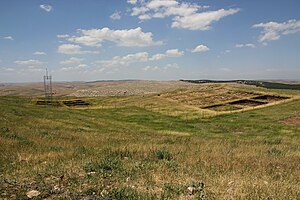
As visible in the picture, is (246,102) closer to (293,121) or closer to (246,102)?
(246,102)

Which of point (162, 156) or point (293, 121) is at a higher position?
point (162, 156)

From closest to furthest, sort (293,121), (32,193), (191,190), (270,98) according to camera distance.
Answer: (32,193) < (191,190) < (293,121) < (270,98)

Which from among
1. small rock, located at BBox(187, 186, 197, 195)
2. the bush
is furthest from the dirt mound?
small rock, located at BBox(187, 186, 197, 195)

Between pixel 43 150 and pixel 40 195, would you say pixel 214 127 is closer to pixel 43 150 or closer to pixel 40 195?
pixel 43 150

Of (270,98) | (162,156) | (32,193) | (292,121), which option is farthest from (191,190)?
(270,98)

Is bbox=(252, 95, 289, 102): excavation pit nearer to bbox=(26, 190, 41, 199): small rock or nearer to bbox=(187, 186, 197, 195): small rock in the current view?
bbox=(187, 186, 197, 195): small rock

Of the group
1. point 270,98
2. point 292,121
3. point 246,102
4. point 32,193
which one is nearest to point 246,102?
point 246,102

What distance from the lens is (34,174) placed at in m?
7.86

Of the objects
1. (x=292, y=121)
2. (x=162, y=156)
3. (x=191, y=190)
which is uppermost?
(x=191, y=190)

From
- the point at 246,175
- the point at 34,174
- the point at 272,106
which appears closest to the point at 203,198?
the point at 246,175

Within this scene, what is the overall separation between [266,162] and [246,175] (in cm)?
247

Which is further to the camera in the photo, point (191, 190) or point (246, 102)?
point (246, 102)

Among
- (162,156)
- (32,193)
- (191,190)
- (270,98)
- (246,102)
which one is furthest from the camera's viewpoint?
(270,98)

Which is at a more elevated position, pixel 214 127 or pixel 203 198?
pixel 203 198
